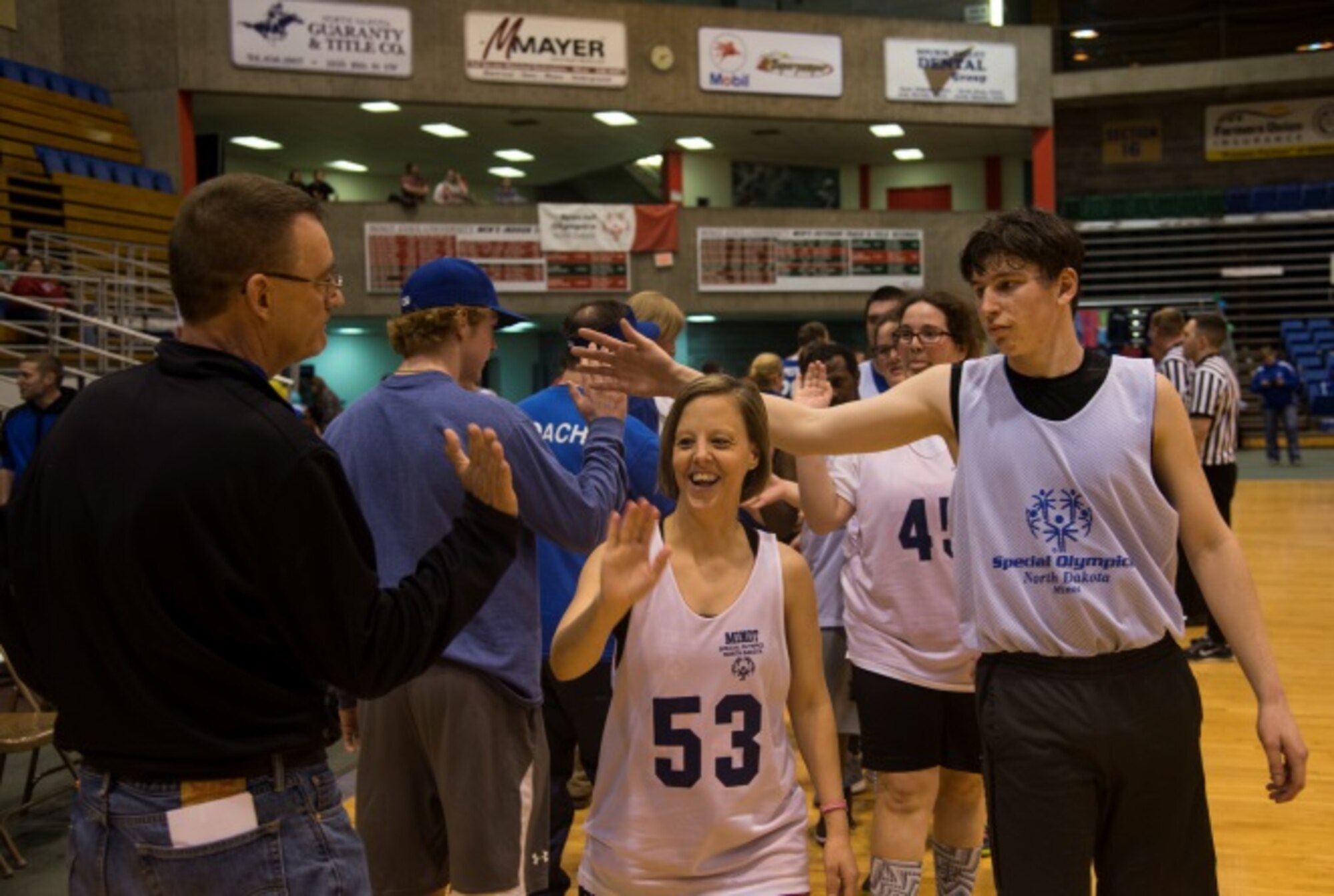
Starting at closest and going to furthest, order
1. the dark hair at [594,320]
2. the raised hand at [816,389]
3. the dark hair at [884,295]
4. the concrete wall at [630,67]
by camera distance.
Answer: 1. the raised hand at [816,389]
2. the dark hair at [594,320]
3. the dark hair at [884,295]
4. the concrete wall at [630,67]

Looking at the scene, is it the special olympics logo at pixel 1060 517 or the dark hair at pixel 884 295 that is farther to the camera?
the dark hair at pixel 884 295

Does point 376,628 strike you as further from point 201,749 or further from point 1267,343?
point 1267,343

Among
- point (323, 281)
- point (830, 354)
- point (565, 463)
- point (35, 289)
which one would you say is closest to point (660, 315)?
point (830, 354)

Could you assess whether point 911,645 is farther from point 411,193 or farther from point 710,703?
point 411,193

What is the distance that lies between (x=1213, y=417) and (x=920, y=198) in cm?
1811

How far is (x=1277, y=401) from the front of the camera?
19.0m

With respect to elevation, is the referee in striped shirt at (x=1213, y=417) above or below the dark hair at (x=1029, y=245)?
below

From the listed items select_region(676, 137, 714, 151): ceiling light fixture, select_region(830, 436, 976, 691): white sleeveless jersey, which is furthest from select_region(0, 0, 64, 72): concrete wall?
select_region(830, 436, 976, 691): white sleeveless jersey

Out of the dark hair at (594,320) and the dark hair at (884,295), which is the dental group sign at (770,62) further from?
the dark hair at (594,320)

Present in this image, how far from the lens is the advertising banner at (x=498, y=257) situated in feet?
63.4

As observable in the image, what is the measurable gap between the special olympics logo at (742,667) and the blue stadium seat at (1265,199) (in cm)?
2383

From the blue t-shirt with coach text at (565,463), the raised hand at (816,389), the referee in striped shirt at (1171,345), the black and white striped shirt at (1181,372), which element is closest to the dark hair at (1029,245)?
the raised hand at (816,389)

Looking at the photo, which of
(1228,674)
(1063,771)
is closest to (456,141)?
(1228,674)

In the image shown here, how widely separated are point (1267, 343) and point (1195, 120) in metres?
4.37
